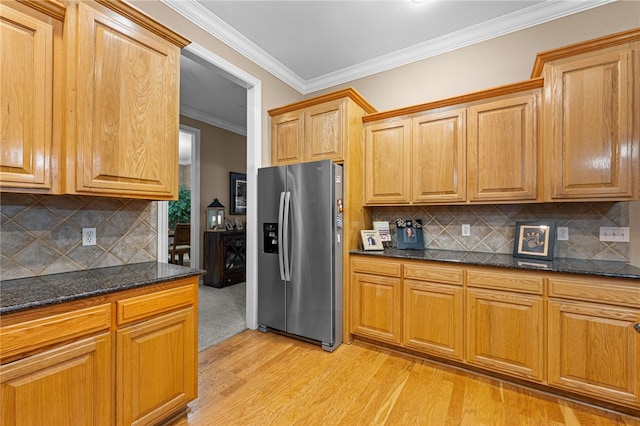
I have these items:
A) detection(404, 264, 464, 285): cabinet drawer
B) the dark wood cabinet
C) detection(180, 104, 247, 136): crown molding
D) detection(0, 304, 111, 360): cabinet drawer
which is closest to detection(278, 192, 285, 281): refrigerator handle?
detection(404, 264, 464, 285): cabinet drawer

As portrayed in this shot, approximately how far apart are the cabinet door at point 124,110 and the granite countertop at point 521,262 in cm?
185

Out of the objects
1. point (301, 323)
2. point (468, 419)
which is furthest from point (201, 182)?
point (468, 419)

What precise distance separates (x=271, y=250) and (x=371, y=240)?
1.05 meters

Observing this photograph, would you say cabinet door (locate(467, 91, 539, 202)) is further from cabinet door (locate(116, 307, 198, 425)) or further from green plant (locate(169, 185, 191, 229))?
green plant (locate(169, 185, 191, 229))

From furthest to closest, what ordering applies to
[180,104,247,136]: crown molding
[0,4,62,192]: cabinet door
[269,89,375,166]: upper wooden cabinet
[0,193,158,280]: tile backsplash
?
1. [180,104,247,136]: crown molding
2. [269,89,375,166]: upper wooden cabinet
3. [0,193,158,280]: tile backsplash
4. [0,4,62,192]: cabinet door

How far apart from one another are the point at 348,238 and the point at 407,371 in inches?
48.6

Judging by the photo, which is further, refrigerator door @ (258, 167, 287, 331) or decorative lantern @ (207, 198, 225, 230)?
decorative lantern @ (207, 198, 225, 230)

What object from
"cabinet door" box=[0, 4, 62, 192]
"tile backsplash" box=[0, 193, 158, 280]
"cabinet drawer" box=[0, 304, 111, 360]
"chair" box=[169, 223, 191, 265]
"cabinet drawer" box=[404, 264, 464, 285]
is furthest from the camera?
"chair" box=[169, 223, 191, 265]

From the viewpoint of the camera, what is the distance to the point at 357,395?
2.00m

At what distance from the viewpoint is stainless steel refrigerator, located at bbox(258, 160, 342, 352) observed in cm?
263

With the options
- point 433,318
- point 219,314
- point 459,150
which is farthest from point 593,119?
point 219,314

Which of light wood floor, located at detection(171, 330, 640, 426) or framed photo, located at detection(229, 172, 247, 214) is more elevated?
framed photo, located at detection(229, 172, 247, 214)

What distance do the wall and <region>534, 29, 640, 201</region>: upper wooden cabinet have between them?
4.73 metres

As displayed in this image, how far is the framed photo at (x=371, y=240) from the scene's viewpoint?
2.85m
